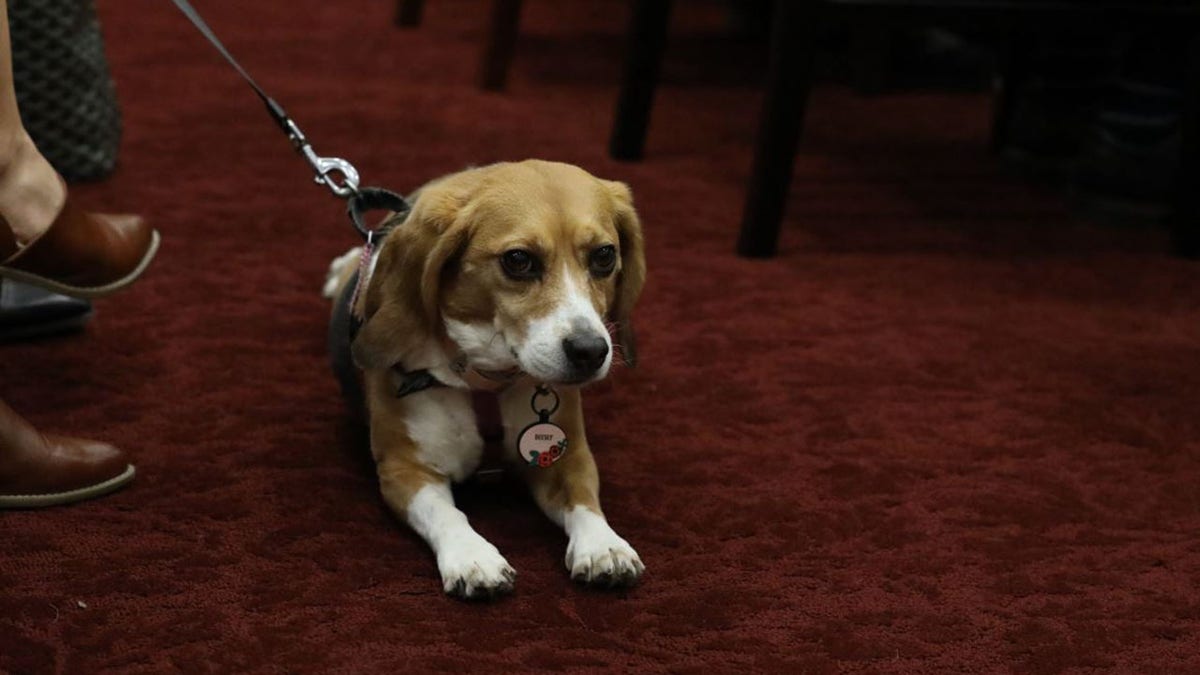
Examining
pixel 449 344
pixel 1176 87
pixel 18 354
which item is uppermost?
pixel 1176 87

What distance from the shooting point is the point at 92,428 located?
1.75 metres

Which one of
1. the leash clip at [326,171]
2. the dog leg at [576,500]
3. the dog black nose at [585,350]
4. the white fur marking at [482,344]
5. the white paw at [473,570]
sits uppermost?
the leash clip at [326,171]

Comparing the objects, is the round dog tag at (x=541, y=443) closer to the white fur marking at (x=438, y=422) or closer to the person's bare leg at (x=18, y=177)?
the white fur marking at (x=438, y=422)

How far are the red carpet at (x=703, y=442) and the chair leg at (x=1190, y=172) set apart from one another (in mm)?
64

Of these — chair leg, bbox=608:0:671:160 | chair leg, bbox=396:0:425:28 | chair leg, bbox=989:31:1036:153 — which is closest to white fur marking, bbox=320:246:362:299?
chair leg, bbox=608:0:671:160

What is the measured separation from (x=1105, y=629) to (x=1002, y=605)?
0.10m

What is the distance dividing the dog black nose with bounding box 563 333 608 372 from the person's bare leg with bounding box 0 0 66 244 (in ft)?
2.18

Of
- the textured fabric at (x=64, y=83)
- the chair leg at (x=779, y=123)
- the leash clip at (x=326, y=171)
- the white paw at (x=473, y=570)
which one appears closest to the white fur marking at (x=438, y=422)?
the white paw at (x=473, y=570)

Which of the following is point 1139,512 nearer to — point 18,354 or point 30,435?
point 30,435

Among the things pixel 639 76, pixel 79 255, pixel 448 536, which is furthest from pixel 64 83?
pixel 448 536

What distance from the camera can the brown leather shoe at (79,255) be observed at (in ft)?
5.29

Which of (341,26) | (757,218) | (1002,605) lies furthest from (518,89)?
(1002,605)

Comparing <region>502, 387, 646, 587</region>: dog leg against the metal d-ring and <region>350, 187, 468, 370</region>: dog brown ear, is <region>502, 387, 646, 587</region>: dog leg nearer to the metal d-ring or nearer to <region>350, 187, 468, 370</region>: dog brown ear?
the metal d-ring

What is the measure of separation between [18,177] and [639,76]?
1.72 meters
